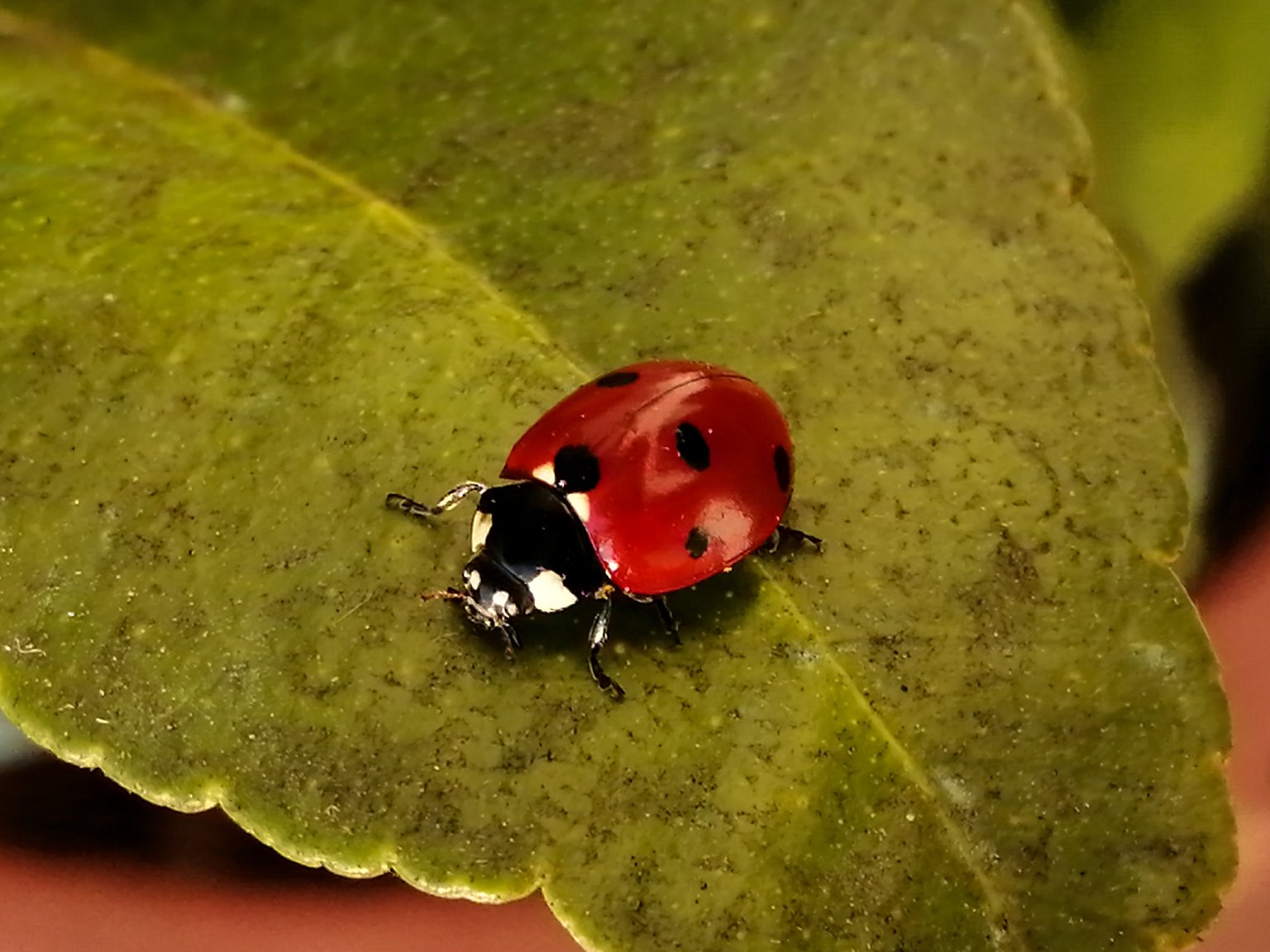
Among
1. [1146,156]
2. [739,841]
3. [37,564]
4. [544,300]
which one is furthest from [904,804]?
[1146,156]

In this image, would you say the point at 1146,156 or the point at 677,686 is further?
the point at 1146,156

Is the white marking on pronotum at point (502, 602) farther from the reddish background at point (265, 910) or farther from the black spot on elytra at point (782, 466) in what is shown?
the reddish background at point (265, 910)

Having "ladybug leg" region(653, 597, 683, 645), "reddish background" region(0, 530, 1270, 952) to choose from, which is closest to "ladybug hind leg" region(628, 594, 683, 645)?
"ladybug leg" region(653, 597, 683, 645)

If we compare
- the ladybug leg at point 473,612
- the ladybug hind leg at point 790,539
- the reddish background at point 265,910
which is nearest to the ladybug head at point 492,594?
the ladybug leg at point 473,612

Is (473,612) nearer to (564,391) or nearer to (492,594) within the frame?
(492,594)

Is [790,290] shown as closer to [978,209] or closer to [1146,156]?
[978,209]

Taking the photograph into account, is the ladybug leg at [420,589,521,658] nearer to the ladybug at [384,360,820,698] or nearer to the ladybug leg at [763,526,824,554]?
the ladybug at [384,360,820,698]
